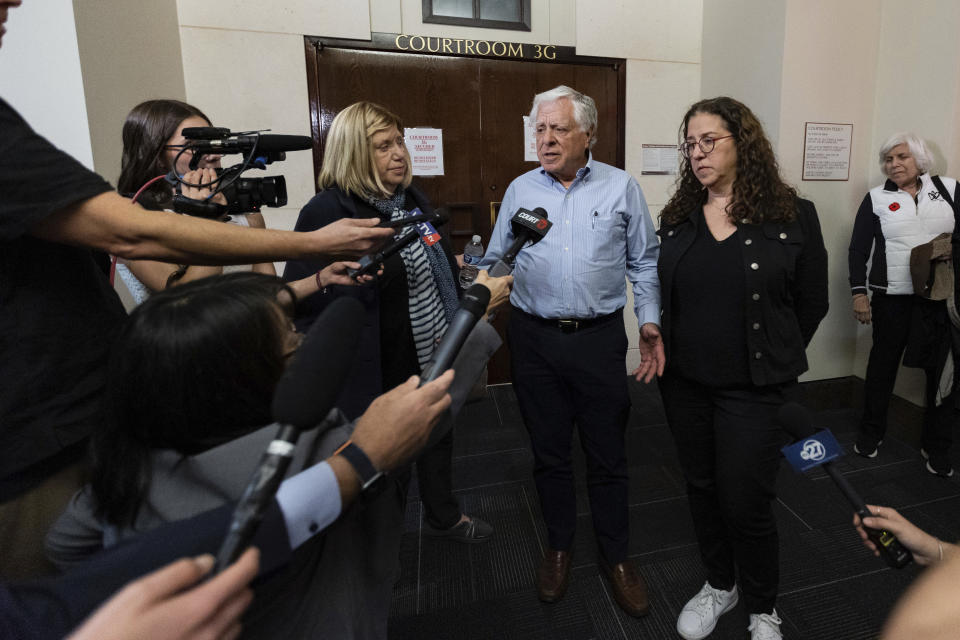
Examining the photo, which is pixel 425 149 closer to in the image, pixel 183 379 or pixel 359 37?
pixel 359 37

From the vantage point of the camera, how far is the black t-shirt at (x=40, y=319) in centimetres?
73

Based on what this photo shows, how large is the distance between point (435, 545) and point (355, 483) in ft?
5.28

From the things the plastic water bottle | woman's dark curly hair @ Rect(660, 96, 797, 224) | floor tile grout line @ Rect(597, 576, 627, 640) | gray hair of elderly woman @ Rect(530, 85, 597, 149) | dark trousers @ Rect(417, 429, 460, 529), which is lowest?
floor tile grout line @ Rect(597, 576, 627, 640)

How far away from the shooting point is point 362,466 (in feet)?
2.09

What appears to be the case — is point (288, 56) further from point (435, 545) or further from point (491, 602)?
point (491, 602)

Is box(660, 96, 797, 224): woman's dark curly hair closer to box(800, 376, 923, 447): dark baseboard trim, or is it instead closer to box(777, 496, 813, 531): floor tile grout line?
box(777, 496, 813, 531): floor tile grout line

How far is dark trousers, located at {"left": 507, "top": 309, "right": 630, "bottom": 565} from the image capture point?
1.73m

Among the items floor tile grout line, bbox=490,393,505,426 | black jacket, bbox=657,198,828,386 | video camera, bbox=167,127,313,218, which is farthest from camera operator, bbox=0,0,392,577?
floor tile grout line, bbox=490,393,505,426

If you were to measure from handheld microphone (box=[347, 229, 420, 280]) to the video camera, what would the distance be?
0.77ft

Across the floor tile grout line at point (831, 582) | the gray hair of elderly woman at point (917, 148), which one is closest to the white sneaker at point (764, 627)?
the floor tile grout line at point (831, 582)

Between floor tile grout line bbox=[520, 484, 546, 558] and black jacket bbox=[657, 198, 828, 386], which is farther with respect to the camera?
floor tile grout line bbox=[520, 484, 546, 558]

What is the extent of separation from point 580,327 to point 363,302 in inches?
26.8

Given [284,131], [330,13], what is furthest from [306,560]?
[330,13]

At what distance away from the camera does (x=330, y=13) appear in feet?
9.66
